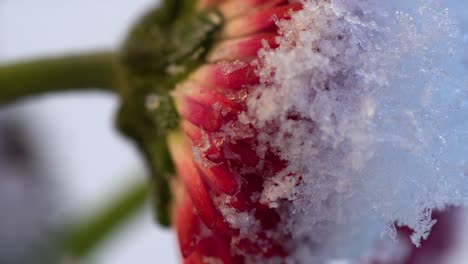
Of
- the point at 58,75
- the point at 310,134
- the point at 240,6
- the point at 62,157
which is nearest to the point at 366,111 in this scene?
the point at 310,134

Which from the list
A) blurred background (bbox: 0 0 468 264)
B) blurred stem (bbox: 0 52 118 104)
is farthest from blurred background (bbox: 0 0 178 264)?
blurred stem (bbox: 0 52 118 104)

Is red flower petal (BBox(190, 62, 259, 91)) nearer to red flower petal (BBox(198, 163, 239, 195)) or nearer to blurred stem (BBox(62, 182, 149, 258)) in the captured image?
red flower petal (BBox(198, 163, 239, 195))

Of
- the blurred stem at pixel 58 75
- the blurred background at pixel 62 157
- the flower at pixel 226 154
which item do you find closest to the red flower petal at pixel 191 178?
the flower at pixel 226 154

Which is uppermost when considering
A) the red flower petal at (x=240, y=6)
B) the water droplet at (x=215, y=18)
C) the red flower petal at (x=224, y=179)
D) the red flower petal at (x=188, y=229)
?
the red flower petal at (x=240, y=6)

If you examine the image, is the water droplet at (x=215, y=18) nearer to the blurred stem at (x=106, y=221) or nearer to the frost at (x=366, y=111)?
the frost at (x=366, y=111)

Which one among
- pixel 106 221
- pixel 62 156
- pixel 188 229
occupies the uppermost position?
pixel 188 229

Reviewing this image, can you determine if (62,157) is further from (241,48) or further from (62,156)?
(241,48)
